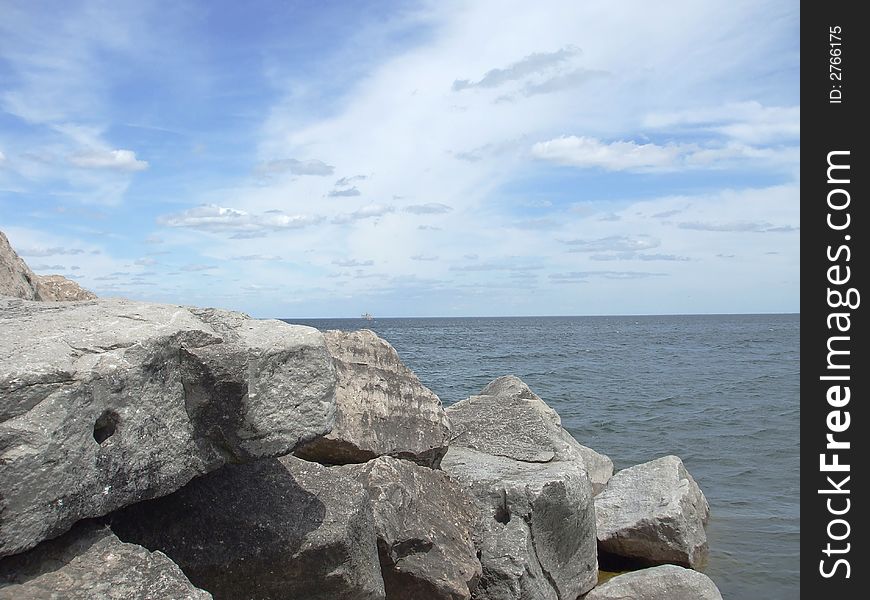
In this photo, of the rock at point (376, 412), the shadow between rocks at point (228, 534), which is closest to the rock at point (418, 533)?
the rock at point (376, 412)

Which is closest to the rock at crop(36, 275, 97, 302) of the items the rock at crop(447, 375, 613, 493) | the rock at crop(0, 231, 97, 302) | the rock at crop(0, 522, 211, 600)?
the rock at crop(0, 231, 97, 302)

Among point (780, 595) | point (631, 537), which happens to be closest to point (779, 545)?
point (780, 595)

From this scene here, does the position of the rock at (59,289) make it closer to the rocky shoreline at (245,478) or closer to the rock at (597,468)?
the rocky shoreline at (245,478)

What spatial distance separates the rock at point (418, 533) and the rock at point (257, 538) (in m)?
0.59

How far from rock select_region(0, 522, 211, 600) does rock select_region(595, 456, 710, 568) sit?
264 inches

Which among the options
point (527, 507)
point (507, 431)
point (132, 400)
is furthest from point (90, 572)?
point (507, 431)

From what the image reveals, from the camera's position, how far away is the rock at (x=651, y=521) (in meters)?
9.52

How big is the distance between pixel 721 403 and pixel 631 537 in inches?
698

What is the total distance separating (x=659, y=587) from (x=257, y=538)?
15.5 feet

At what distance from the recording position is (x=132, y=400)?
156 inches

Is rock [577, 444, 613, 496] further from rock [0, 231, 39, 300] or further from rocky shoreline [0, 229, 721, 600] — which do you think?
rock [0, 231, 39, 300]

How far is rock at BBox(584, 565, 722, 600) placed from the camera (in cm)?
779

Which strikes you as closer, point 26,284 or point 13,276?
point 13,276

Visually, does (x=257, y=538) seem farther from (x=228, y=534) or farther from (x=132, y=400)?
(x=132, y=400)
